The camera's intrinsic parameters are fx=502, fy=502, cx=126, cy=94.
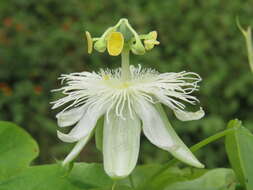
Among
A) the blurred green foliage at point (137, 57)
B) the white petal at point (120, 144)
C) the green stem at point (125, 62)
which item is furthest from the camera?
the blurred green foliage at point (137, 57)

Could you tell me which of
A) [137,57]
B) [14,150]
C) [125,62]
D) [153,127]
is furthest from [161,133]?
[137,57]

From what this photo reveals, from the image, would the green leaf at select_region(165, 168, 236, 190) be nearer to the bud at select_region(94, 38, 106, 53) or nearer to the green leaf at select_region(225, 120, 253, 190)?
the green leaf at select_region(225, 120, 253, 190)

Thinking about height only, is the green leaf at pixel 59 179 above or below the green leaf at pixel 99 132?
below

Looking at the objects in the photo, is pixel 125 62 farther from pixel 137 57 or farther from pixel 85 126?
pixel 137 57

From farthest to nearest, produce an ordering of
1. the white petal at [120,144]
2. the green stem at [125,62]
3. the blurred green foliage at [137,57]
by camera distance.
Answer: the blurred green foliage at [137,57] → the green stem at [125,62] → the white petal at [120,144]

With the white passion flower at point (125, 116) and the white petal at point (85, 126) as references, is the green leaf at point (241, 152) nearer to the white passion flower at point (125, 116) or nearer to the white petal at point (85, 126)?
the white passion flower at point (125, 116)

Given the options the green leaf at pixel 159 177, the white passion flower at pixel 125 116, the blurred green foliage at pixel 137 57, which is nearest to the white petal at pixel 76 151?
the white passion flower at pixel 125 116

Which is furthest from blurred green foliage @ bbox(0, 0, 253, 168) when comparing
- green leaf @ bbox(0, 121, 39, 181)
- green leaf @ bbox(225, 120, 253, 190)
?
green leaf @ bbox(225, 120, 253, 190)
